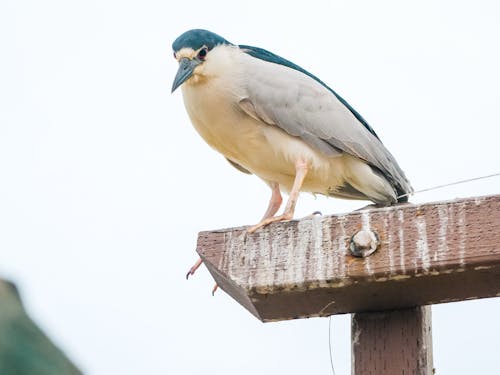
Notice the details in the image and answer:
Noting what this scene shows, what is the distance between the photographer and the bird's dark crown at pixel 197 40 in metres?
4.55

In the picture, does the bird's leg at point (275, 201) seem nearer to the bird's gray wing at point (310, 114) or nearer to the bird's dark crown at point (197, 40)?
the bird's gray wing at point (310, 114)

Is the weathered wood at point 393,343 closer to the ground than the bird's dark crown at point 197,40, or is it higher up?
closer to the ground

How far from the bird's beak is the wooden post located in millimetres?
2086

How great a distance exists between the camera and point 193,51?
14.8ft

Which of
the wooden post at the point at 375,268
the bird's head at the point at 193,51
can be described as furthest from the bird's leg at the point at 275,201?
the wooden post at the point at 375,268

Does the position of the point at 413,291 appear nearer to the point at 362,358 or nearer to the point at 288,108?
the point at 362,358

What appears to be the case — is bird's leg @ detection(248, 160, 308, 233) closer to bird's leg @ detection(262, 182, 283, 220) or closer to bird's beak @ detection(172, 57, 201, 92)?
bird's leg @ detection(262, 182, 283, 220)

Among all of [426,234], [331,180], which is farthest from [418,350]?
[331,180]

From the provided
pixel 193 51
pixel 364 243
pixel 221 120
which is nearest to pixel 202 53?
pixel 193 51

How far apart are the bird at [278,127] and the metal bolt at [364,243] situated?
73.4 inches

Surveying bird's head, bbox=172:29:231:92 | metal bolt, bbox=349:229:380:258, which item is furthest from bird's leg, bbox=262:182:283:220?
metal bolt, bbox=349:229:380:258

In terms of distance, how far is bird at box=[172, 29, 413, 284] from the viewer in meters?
4.23

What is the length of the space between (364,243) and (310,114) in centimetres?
227

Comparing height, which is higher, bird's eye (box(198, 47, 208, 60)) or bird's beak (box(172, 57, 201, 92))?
bird's eye (box(198, 47, 208, 60))
